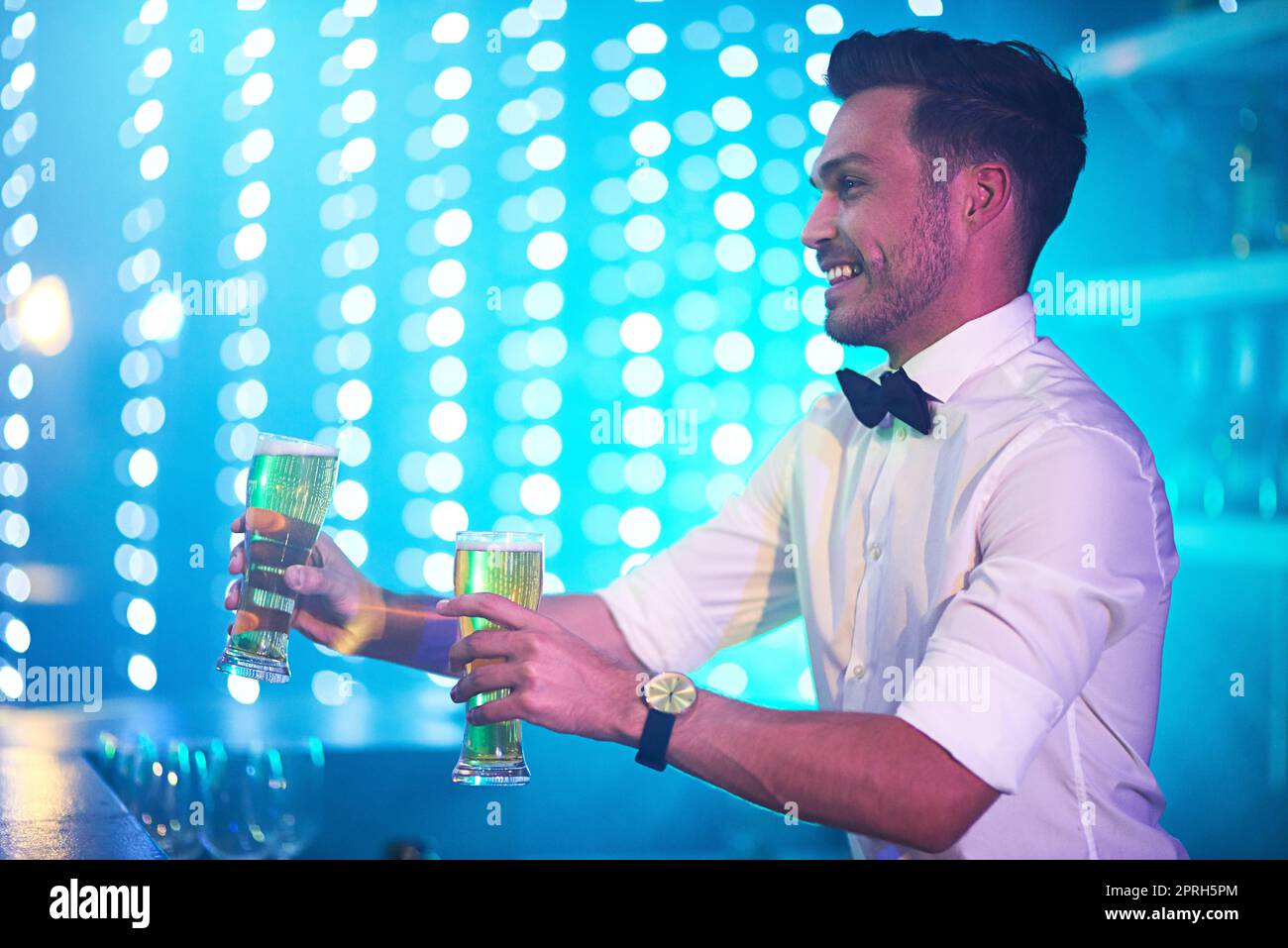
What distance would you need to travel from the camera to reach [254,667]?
157 cm

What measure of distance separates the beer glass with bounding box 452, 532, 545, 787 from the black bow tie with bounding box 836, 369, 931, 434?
594 mm

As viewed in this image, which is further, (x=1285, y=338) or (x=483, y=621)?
(x=1285, y=338)

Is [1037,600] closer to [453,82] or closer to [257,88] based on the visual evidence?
[453,82]

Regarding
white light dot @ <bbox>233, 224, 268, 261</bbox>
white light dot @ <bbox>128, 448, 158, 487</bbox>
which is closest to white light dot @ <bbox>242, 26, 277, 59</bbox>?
white light dot @ <bbox>233, 224, 268, 261</bbox>

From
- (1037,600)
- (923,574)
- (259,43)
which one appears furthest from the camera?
(259,43)

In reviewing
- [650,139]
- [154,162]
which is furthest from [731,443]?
[154,162]

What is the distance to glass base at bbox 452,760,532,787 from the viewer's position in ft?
5.14

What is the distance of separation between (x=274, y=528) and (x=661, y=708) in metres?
0.63

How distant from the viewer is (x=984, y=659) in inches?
57.2

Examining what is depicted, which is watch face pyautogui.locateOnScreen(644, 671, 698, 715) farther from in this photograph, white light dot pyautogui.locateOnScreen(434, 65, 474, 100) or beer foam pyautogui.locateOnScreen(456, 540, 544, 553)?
white light dot pyautogui.locateOnScreen(434, 65, 474, 100)

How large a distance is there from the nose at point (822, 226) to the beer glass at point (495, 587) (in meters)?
0.76
